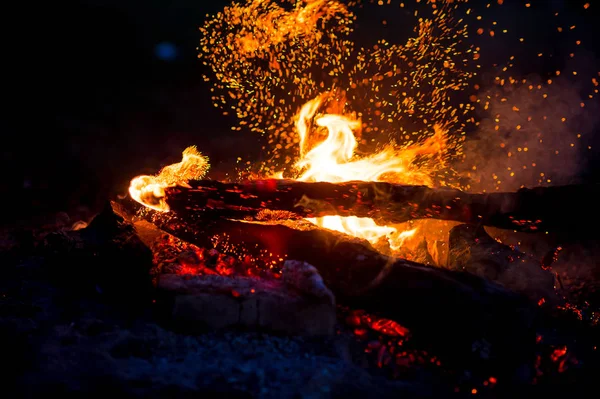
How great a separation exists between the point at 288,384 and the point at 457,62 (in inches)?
347

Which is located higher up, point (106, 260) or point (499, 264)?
point (499, 264)

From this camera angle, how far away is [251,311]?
3.54m

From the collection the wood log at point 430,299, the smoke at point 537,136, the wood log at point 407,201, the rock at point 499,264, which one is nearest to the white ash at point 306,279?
the wood log at point 430,299

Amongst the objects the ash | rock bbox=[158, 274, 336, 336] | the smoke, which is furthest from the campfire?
the ash

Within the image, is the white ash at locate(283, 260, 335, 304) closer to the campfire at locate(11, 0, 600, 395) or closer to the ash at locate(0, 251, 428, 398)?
the campfire at locate(11, 0, 600, 395)

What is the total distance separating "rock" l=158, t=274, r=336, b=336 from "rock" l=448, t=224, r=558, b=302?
248 centimetres

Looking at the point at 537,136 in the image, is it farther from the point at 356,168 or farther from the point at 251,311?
the point at 251,311

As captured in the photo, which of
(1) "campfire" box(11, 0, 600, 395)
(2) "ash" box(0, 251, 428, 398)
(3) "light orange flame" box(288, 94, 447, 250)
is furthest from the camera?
(3) "light orange flame" box(288, 94, 447, 250)

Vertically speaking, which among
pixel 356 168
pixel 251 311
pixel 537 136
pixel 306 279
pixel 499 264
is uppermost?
pixel 537 136

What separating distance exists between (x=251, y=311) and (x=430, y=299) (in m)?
1.73

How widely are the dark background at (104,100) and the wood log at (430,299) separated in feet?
19.3

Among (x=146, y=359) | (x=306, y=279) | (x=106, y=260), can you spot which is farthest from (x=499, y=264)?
(x=106, y=260)

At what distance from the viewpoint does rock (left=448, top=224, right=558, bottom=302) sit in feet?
15.4

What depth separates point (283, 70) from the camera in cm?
1040
